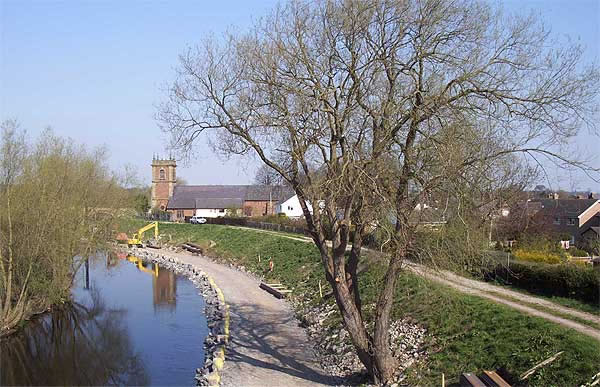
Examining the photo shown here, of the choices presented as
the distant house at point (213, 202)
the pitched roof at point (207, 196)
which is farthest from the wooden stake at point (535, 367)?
the pitched roof at point (207, 196)

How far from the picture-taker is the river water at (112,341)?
51.8 feet

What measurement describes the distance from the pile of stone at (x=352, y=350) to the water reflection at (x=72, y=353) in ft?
15.9

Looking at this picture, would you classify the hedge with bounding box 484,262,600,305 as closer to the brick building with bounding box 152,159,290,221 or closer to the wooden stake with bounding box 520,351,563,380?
the wooden stake with bounding box 520,351,563,380


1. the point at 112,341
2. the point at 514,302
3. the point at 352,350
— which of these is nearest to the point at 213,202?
the point at 112,341

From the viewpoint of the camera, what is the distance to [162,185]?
75.6 metres

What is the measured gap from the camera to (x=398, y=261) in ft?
38.0

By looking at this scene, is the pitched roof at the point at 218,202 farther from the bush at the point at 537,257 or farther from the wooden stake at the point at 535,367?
the wooden stake at the point at 535,367

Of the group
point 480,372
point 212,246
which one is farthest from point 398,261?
point 212,246

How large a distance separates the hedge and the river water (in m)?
9.30

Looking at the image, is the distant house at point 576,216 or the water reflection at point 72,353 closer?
the water reflection at point 72,353

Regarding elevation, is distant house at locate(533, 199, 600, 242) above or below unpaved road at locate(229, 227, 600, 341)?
above

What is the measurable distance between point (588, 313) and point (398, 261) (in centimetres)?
526

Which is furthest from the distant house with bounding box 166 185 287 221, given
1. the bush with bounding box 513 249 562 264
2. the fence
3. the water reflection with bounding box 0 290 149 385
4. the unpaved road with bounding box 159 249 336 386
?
the bush with bounding box 513 249 562 264

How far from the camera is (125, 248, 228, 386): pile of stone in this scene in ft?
47.4
